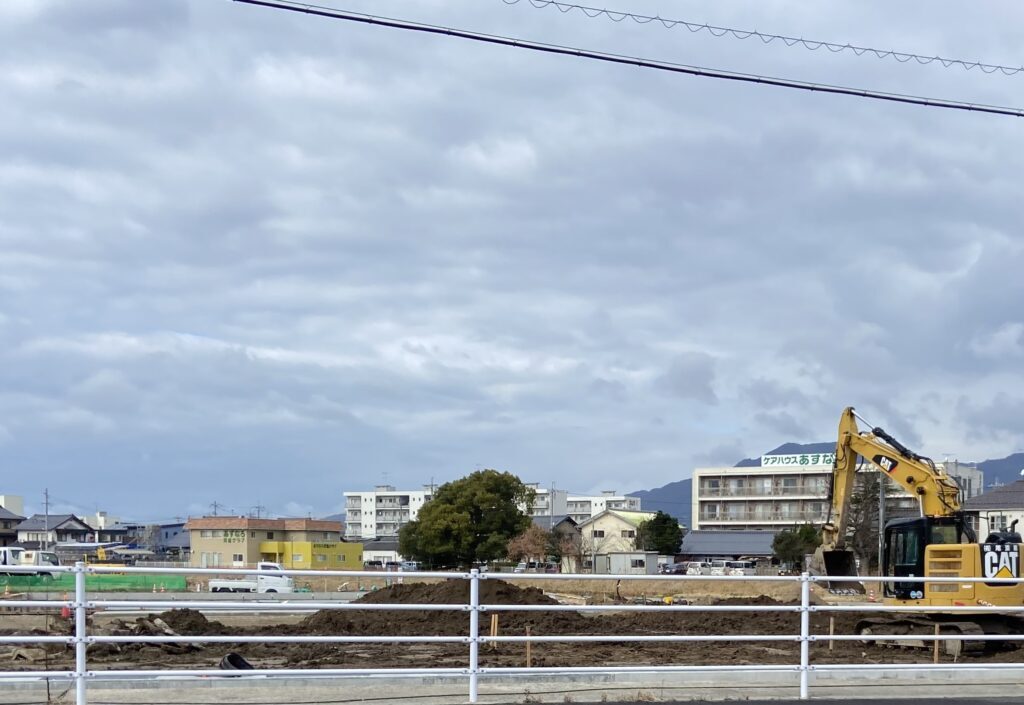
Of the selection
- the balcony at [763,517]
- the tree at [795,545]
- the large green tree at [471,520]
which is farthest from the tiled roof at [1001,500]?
the large green tree at [471,520]

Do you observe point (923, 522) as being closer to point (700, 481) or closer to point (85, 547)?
point (700, 481)

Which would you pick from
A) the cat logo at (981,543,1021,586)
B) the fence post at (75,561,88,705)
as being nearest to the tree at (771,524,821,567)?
the cat logo at (981,543,1021,586)

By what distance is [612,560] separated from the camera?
8806 cm

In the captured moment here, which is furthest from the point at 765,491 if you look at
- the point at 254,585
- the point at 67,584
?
the point at 67,584

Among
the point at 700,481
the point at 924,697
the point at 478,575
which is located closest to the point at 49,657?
the point at 478,575

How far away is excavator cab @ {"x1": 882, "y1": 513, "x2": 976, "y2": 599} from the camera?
1031 inches

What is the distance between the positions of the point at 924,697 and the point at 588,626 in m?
19.3

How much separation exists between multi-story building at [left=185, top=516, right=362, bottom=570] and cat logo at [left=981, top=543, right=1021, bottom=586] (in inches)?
3093

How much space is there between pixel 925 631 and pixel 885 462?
4.90m

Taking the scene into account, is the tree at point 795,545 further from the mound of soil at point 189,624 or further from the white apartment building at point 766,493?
the mound of soil at point 189,624

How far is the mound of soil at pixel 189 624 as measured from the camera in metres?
30.2

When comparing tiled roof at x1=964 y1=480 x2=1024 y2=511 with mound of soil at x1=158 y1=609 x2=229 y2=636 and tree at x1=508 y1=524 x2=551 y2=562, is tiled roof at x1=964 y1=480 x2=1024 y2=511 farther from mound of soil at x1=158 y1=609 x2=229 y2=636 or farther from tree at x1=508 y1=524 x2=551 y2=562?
mound of soil at x1=158 y1=609 x2=229 y2=636

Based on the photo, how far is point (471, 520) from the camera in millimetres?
85375

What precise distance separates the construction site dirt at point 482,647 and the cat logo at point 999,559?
164 cm
